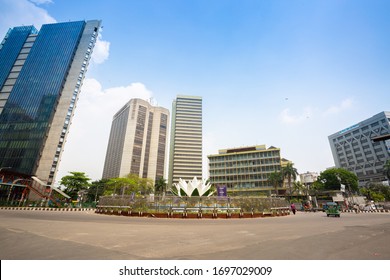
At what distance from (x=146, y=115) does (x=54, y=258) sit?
126m

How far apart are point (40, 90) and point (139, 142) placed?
2344 inches

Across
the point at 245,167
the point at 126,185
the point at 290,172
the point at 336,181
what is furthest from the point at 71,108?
the point at 336,181

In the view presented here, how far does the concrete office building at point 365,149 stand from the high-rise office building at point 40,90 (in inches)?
4639

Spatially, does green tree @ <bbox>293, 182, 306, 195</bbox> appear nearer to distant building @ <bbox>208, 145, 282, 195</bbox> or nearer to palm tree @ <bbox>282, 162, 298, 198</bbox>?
palm tree @ <bbox>282, 162, 298, 198</bbox>

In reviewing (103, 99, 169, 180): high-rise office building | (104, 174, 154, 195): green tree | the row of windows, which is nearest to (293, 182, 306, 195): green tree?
(104, 174, 154, 195): green tree

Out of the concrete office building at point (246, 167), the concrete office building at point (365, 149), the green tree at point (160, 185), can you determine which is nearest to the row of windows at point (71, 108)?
the green tree at point (160, 185)

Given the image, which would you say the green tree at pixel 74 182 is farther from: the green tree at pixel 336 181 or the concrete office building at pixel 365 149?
the concrete office building at pixel 365 149

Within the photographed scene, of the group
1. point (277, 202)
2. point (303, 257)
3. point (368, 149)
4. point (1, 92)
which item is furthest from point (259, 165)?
point (1, 92)

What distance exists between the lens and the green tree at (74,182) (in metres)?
54.3

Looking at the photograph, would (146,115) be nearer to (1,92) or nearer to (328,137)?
(1,92)

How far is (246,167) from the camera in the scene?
71750mm

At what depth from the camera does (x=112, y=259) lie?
3.82m

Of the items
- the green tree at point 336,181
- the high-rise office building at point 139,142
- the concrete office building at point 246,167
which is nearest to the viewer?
the green tree at point 336,181

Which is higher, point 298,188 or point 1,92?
point 1,92
